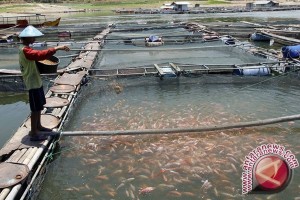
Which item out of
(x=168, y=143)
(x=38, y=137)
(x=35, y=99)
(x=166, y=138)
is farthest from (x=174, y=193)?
(x=35, y=99)

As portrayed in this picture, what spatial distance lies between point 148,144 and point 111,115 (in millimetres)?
3004

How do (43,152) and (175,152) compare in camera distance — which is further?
(175,152)

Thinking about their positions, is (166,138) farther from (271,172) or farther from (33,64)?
(271,172)

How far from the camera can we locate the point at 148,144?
948 centimetres

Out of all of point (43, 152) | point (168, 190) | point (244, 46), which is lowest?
point (168, 190)

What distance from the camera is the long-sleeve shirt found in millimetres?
6723

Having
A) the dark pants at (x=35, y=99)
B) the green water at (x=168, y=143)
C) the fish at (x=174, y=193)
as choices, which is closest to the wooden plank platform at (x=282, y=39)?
the green water at (x=168, y=143)

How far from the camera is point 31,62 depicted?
7156mm

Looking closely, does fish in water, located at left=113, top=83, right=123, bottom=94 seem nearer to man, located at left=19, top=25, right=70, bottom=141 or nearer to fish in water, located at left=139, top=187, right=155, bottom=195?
man, located at left=19, top=25, right=70, bottom=141

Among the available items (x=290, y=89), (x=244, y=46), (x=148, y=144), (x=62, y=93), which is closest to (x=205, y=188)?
(x=148, y=144)

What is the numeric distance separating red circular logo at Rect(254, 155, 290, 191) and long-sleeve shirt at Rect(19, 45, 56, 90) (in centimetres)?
482

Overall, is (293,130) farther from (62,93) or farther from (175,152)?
(62,93)

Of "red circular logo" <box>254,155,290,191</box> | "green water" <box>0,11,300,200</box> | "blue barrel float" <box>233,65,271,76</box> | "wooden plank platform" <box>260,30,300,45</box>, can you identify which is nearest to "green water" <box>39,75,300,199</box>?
"green water" <box>0,11,300,200</box>

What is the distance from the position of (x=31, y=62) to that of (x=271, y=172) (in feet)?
18.2
